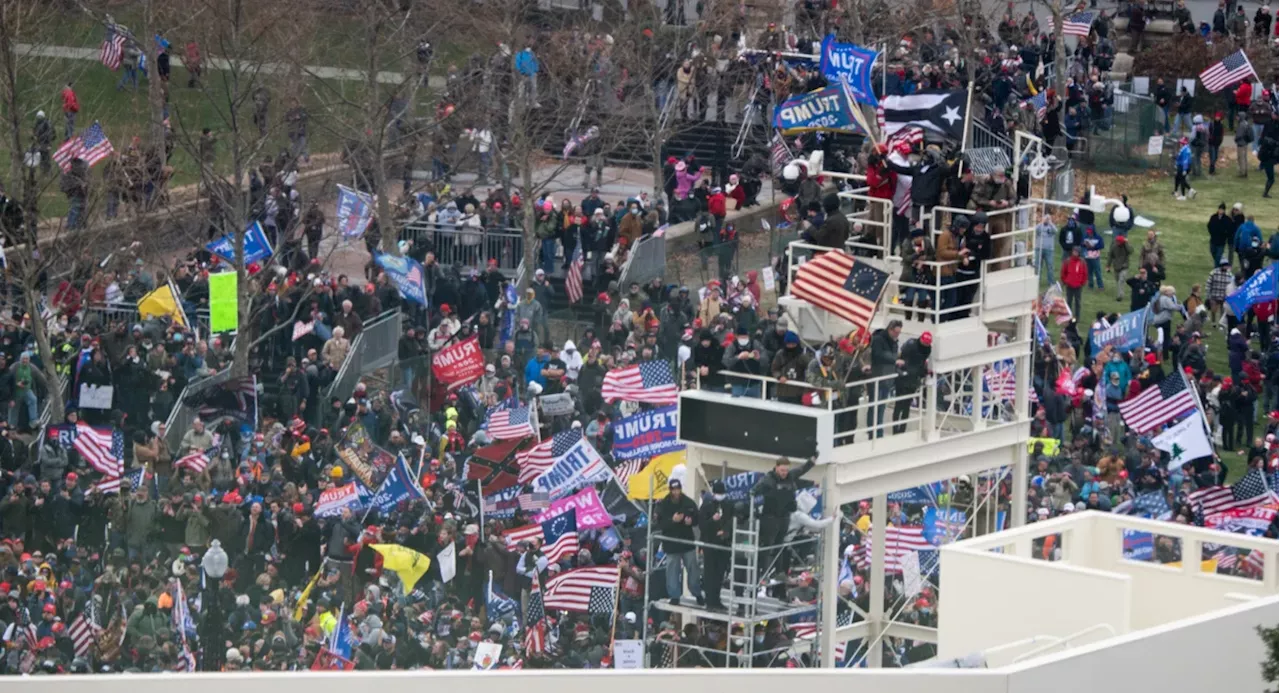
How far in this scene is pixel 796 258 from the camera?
5128cm

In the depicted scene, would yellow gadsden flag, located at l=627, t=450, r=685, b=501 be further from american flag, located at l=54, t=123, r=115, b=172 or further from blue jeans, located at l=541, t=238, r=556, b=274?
blue jeans, located at l=541, t=238, r=556, b=274

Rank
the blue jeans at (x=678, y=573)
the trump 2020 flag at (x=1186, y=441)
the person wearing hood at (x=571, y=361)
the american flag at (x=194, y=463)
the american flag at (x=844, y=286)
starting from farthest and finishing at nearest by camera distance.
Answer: the person wearing hood at (x=571, y=361)
the american flag at (x=194, y=463)
the trump 2020 flag at (x=1186, y=441)
the american flag at (x=844, y=286)
the blue jeans at (x=678, y=573)

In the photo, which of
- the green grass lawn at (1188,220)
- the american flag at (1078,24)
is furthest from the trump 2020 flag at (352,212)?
the american flag at (1078,24)

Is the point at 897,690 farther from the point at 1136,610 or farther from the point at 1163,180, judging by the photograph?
the point at 1163,180

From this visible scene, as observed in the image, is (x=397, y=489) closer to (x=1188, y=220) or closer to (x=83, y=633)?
(x=83, y=633)

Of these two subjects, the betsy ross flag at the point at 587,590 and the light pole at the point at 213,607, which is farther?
the light pole at the point at 213,607

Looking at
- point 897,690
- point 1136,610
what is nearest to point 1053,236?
point 1136,610

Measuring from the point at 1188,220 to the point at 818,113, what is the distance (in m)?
25.4

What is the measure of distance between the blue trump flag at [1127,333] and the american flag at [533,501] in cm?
1186

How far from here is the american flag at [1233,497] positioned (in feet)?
126

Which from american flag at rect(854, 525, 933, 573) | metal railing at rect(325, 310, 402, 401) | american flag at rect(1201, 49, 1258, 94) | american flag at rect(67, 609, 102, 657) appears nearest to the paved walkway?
metal railing at rect(325, 310, 402, 401)

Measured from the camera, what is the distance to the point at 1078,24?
65125 millimetres

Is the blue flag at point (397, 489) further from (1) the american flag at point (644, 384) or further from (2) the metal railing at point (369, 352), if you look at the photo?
(2) the metal railing at point (369, 352)

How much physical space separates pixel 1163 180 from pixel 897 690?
142 feet
